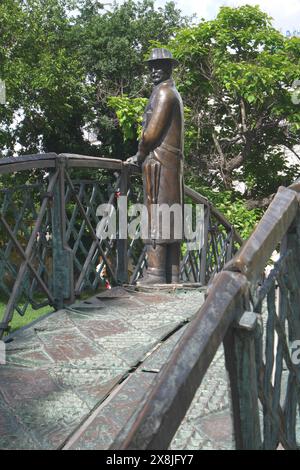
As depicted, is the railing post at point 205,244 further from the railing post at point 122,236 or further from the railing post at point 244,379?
the railing post at point 244,379

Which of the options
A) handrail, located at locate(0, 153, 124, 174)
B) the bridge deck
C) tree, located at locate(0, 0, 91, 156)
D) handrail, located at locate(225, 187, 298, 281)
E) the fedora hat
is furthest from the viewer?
tree, located at locate(0, 0, 91, 156)

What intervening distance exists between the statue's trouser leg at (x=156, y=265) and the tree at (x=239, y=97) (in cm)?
725

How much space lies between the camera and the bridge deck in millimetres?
2375

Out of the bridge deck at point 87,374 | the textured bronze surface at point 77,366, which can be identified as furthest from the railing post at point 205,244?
the bridge deck at point 87,374

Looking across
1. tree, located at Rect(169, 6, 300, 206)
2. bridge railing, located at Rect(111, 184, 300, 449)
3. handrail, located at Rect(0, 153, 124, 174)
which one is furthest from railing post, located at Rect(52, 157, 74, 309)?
tree, located at Rect(169, 6, 300, 206)

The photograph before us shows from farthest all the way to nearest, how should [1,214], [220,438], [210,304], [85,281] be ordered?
[85,281] < [1,214] < [220,438] < [210,304]

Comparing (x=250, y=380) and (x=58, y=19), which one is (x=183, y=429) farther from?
(x=58, y=19)

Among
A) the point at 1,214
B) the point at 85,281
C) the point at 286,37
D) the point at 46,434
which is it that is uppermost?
the point at 286,37

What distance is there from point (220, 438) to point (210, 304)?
4.14 feet

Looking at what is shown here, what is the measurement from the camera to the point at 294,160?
55.5ft

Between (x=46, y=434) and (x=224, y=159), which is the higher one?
(x=224, y=159)

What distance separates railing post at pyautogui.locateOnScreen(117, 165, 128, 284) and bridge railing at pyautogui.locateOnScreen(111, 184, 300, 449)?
3.57m

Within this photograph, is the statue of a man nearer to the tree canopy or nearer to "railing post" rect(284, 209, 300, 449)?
"railing post" rect(284, 209, 300, 449)

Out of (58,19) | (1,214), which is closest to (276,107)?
(58,19)
